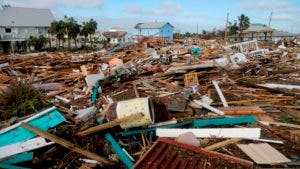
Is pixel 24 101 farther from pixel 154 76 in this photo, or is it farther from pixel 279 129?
pixel 279 129

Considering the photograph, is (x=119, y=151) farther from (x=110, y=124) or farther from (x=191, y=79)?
(x=191, y=79)

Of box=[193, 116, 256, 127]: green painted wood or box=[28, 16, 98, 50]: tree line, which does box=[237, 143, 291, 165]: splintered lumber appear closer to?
box=[193, 116, 256, 127]: green painted wood

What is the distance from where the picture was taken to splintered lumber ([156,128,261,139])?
6203 mm

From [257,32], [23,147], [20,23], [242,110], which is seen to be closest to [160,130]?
[242,110]

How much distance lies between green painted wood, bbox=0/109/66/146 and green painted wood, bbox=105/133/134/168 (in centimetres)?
117

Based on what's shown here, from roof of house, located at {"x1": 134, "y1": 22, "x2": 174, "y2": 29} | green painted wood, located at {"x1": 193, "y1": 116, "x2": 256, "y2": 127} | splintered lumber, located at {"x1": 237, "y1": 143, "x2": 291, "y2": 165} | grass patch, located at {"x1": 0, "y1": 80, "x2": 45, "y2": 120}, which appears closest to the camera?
splintered lumber, located at {"x1": 237, "y1": 143, "x2": 291, "y2": 165}

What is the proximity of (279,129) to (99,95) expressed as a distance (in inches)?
202

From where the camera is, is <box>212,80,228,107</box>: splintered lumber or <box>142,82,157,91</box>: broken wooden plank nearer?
<box>212,80,228,107</box>: splintered lumber

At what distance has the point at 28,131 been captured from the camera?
616 centimetres

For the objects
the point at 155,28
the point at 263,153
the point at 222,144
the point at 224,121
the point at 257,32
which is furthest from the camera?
the point at 155,28

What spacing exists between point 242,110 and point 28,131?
16.2ft

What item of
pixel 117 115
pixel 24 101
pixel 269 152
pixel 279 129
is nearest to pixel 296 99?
pixel 279 129

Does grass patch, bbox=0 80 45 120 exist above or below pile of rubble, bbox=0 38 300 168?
above

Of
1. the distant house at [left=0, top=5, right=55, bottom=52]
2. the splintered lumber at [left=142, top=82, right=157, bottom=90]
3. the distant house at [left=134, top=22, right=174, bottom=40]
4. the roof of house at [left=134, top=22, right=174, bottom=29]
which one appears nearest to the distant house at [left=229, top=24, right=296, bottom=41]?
the distant house at [left=134, top=22, right=174, bottom=40]
